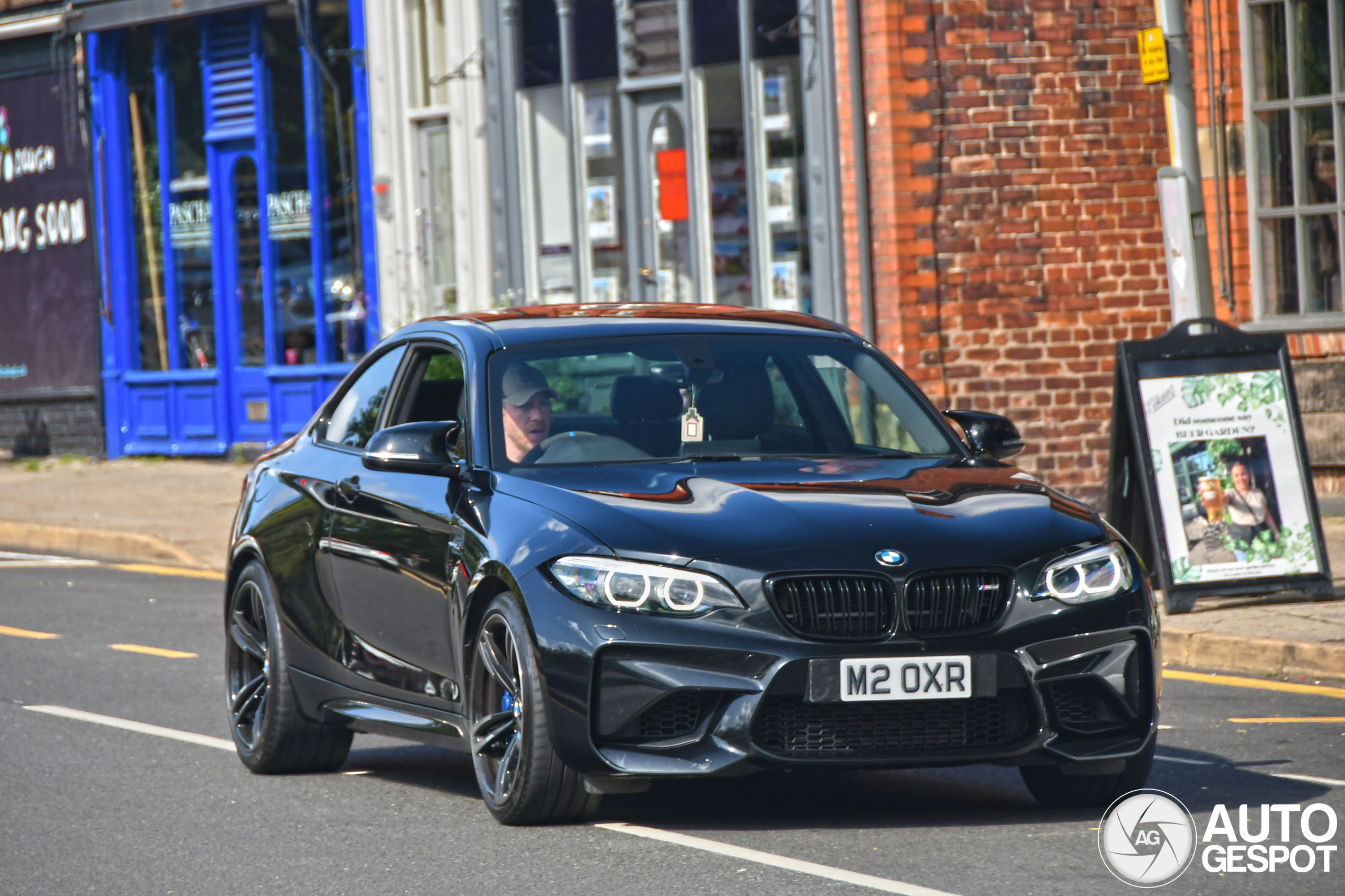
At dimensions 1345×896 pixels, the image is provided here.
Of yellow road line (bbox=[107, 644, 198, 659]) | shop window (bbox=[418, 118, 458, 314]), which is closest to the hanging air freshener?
yellow road line (bbox=[107, 644, 198, 659])

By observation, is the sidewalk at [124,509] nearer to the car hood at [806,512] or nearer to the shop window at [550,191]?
the shop window at [550,191]

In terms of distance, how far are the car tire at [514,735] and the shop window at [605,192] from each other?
12.0m

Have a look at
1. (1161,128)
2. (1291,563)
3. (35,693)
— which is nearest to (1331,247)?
(1161,128)

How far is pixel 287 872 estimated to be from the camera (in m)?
5.70

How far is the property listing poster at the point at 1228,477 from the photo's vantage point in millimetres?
10484

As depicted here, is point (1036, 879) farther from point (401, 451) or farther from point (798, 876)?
point (401, 451)

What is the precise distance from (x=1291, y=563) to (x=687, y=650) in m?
5.75

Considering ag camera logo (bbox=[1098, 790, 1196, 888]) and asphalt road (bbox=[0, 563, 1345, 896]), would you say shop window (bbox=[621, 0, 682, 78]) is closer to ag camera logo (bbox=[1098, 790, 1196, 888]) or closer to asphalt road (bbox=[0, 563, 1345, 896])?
asphalt road (bbox=[0, 563, 1345, 896])

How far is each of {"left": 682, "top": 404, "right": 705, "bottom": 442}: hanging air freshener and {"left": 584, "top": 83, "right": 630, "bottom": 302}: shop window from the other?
448 inches

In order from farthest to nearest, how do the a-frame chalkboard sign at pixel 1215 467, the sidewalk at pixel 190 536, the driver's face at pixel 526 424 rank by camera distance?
the a-frame chalkboard sign at pixel 1215 467, the sidewalk at pixel 190 536, the driver's face at pixel 526 424

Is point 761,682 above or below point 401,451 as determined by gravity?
below

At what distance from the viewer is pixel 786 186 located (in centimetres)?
1652

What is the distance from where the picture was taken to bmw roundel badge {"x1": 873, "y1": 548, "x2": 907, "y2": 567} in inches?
221

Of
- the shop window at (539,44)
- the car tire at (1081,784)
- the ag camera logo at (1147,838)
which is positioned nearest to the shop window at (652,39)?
the shop window at (539,44)
